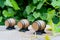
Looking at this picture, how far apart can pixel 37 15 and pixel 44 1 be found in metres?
0.23

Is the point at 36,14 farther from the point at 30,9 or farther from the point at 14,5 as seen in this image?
the point at 14,5

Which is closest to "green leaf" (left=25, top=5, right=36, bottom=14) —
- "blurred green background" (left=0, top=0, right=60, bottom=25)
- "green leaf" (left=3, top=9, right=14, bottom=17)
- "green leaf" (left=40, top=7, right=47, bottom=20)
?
"blurred green background" (left=0, top=0, right=60, bottom=25)

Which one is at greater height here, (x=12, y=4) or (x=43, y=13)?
(x=12, y=4)

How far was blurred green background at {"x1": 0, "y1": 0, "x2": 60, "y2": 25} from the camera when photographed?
3.18m

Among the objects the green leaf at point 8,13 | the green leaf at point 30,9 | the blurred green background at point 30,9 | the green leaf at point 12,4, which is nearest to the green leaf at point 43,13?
the blurred green background at point 30,9

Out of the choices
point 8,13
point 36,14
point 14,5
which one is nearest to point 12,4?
point 14,5

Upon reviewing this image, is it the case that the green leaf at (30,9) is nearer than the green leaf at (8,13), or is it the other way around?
the green leaf at (30,9)

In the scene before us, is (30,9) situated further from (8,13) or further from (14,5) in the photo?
(8,13)

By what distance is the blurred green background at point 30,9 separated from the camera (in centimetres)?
318

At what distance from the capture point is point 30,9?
127 inches

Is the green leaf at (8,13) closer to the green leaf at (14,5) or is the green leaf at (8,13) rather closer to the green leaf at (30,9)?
the green leaf at (14,5)

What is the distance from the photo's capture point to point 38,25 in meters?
1.47

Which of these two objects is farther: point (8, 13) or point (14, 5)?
point (8, 13)

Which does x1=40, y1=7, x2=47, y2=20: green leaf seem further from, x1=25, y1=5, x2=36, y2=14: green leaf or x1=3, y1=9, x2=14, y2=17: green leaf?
x1=3, y1=9, x2=14, y2=17: green leaf
